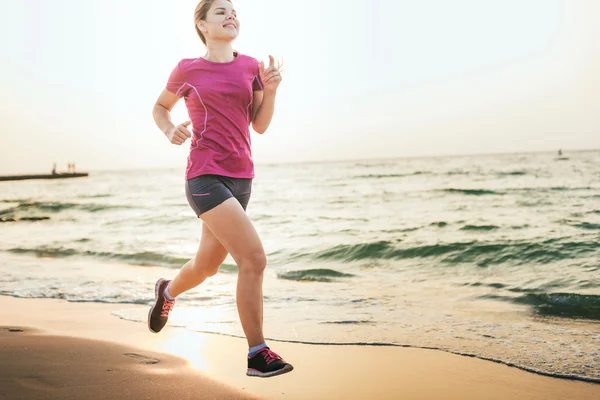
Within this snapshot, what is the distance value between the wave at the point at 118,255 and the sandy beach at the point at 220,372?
5775mm

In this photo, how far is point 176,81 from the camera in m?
3.54

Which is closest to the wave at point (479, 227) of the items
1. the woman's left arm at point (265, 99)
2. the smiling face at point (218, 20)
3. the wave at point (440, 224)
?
the wave at point (440, 224)

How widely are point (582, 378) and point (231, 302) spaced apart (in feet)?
12.3

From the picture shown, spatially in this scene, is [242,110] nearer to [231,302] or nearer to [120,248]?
[231,302]

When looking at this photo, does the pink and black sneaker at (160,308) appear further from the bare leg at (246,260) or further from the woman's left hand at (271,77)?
the woman's left hand at (271,77)

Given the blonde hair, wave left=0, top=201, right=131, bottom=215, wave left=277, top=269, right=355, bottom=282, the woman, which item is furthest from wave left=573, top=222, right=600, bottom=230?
wave left=0, top=201, right=131, bottom=215

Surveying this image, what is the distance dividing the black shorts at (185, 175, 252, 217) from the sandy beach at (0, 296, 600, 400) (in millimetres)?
1053

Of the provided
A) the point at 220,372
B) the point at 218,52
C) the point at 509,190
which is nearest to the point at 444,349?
the point at 220,372

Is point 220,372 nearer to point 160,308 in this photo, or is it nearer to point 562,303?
point 160,308

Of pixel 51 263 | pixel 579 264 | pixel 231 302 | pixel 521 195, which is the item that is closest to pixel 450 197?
pixel 521 195

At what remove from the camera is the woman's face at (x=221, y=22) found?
350 cm

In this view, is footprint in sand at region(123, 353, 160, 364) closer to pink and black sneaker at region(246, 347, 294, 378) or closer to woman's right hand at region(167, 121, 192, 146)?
pink and black sneaker at region(246, 347, 294, 378)

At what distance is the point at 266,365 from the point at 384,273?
655 centimetres

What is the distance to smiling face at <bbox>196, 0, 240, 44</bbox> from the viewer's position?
350 centimetres
